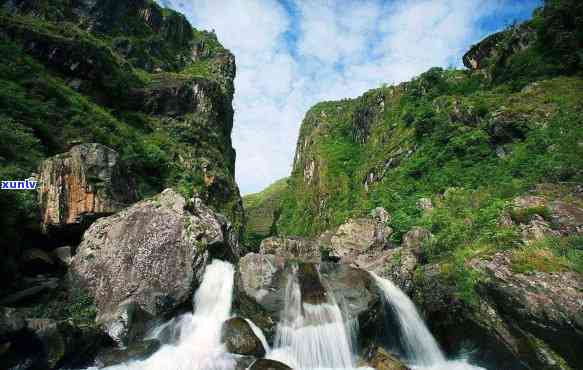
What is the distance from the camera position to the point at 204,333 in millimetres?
11703

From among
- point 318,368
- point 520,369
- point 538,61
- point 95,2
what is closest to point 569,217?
point 520,369

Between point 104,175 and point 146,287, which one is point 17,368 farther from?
point 104,175

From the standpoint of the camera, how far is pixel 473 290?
12.4 m

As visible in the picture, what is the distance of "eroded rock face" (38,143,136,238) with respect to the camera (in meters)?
13.2

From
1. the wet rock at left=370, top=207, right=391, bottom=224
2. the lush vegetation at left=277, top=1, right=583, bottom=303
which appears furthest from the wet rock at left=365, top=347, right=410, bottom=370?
the wet rock at left=370, top=207, right=391, bottom=224

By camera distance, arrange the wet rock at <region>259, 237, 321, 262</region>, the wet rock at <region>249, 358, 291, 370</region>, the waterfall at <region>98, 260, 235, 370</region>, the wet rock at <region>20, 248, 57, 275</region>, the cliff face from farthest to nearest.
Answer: the wet rock at <region>259, 237, 321, 262</region> < the cliff face < the wet rock at <region>20, 248, 57, 275</region> < the waterfall at <region>98, 260, 235, 370</region> < the wet rock at <region>249, 358, 291, 370</region>

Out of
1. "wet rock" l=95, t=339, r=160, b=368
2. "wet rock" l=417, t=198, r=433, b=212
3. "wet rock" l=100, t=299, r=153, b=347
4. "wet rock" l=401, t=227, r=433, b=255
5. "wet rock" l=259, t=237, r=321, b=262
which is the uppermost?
"wet rock" l=417, t=198, r=433, b=212

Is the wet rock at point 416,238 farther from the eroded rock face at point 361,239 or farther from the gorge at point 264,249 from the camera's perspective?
the eroded rock face at point 361,239

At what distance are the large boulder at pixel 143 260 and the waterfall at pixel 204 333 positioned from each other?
1.99ft

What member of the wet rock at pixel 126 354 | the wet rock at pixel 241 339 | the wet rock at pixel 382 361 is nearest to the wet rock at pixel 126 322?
the wet rock at pixel 126 354

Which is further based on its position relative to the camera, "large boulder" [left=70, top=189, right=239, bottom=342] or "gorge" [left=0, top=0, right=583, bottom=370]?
"large boulder" [left=70, top=189, right=239, bottom=342]

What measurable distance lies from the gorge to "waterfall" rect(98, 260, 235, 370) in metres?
0.07

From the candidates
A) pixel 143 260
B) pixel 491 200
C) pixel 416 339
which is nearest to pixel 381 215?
pixel 491 200

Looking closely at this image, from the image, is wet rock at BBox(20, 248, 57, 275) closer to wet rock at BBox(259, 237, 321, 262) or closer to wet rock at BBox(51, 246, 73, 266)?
wet rock at BBox(51, 246, 73, 266)
